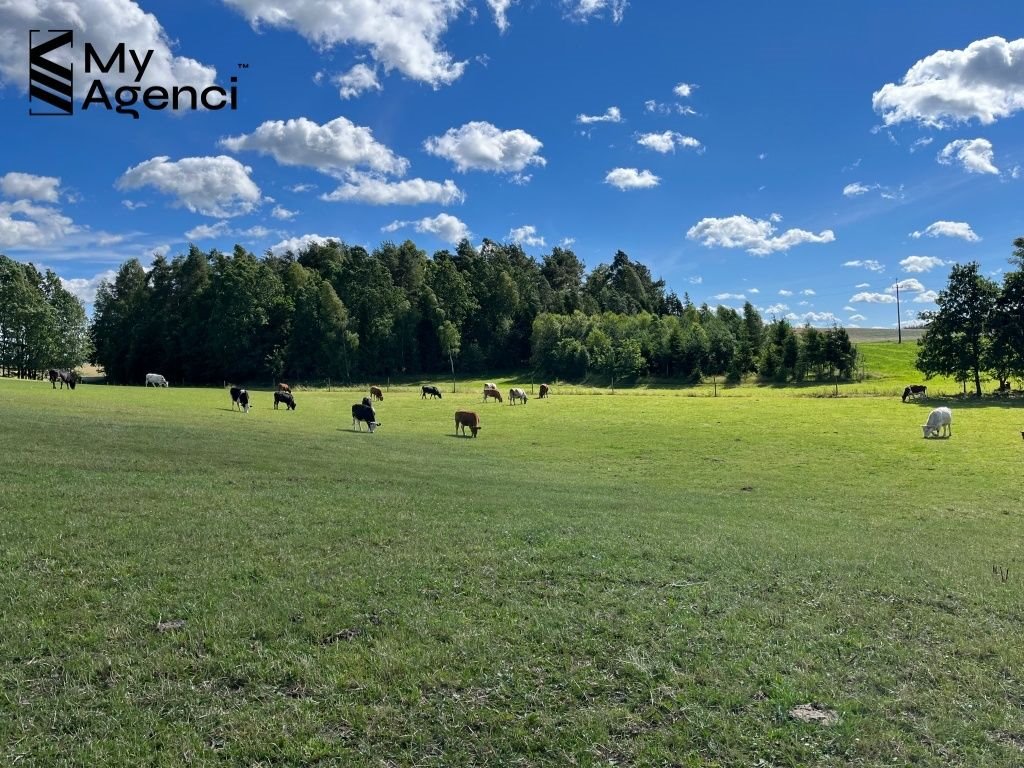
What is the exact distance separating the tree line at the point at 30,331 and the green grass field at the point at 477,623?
8180cm

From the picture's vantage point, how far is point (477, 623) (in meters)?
6.88

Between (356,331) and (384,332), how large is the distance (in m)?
4.81

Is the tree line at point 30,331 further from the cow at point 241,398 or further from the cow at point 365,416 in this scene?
the cow at point 365,416

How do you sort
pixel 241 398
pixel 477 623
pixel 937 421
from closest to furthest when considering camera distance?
1. pixel 477 623
2. pixel 937 421
3. pixel 241 398

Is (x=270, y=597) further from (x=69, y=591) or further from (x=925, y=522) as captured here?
(x=925, y=522)

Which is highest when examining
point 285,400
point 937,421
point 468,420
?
point 285,400

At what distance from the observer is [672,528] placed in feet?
40.9

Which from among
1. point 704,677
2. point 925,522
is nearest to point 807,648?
point 704,677

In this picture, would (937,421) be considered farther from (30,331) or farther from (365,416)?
(30,331)

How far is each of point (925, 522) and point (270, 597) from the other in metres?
15.1

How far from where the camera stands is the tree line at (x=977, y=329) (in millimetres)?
54594

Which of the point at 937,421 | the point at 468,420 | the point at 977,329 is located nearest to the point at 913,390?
the point at 977,329

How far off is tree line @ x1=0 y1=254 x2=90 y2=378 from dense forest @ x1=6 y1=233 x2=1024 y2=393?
0.16 m

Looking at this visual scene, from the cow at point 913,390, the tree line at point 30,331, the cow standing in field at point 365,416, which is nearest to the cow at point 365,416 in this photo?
the cow standing in field at point 365,416
